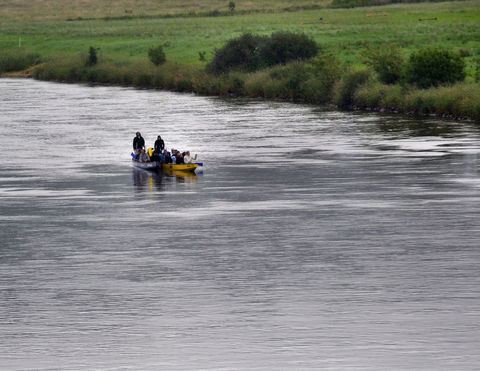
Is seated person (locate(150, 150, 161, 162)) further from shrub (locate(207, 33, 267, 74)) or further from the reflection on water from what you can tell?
shrub (locate(207, 33, 267, 74))

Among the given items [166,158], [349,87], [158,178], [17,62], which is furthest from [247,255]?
[17,62]

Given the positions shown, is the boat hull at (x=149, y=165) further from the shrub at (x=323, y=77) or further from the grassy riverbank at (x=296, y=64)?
the shrub at (x=323, y=77)

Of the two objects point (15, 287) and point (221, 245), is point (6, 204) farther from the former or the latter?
point (15, 287)

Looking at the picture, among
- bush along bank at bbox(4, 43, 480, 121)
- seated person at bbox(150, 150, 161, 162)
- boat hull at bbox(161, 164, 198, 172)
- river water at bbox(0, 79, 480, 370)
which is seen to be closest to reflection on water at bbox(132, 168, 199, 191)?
boat hull at bbox(161, 164, 198, 172)

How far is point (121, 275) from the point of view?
27031 millimetres

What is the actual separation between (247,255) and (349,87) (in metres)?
51.8

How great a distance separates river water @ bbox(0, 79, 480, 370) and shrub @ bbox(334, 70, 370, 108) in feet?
59.3

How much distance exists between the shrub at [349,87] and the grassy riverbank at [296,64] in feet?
0.30

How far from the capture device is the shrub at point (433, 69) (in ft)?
250

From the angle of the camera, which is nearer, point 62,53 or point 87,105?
point 87,105

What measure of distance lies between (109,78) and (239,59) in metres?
18.3

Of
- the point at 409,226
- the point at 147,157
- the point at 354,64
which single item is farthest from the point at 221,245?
the point at 354,64

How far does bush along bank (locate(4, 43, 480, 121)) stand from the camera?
71.4 m

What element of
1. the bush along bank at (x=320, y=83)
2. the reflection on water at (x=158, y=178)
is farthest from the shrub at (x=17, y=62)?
the reflection on water at (x=158, y=178)
